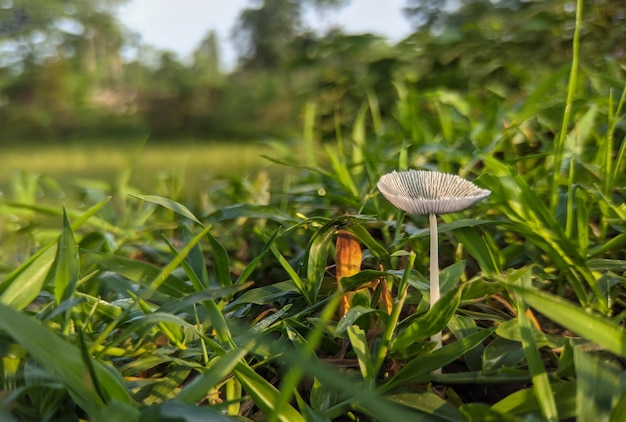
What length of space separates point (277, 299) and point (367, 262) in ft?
0.42

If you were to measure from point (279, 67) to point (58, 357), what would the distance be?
55.1 feet

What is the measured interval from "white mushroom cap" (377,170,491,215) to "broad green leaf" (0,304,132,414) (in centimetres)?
21

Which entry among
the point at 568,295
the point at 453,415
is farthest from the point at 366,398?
the point at 568,295

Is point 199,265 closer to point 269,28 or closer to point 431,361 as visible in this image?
point 431,361

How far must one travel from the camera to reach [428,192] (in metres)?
0.40

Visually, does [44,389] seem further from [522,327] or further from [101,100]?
[101,100]

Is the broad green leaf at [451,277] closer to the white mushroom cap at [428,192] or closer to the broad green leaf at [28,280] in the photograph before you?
the white mushroom cap at [428,192]

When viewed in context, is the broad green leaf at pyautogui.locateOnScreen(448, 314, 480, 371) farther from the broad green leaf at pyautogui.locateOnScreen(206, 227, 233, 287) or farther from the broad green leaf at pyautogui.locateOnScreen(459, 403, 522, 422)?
the broad green leaf at pyautogui.locateOnScreen(206, 227, 233, 287)

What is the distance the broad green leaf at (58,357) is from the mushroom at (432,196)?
214 millimetres

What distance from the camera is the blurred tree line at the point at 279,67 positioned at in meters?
1.42

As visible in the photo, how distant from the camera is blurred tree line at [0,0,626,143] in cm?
142

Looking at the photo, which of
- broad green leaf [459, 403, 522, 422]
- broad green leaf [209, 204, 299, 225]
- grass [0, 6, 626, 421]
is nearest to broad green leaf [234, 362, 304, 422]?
grass [0, 6, 626, 421]

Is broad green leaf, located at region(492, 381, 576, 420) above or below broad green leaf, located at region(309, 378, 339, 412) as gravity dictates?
above

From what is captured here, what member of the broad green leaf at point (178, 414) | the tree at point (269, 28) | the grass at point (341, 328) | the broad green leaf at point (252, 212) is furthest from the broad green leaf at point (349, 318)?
the tree at point (269, 28)
